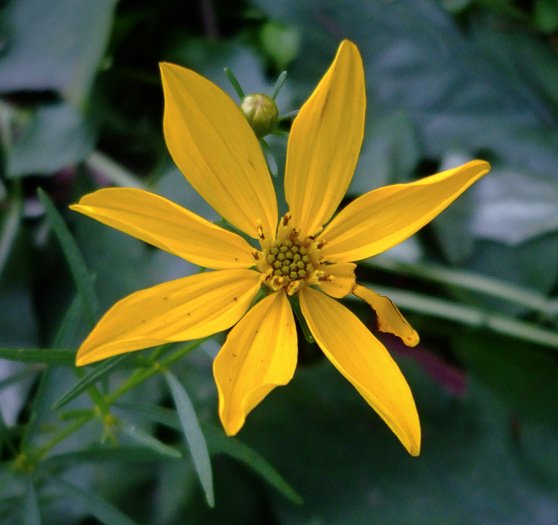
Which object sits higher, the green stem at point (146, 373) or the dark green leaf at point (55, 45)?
the dark green leaf at point (55, 45)

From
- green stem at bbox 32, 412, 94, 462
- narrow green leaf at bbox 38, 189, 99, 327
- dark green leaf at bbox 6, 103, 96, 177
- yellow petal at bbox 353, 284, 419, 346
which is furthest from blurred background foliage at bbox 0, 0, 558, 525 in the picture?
yellow petal at bbox 353, 284, 419, 346

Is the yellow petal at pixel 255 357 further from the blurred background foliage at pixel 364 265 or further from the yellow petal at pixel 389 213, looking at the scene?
the blurred background foliage at pixel 364 265

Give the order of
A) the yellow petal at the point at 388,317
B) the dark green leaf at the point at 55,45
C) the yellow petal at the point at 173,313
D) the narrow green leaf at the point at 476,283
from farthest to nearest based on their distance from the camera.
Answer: the narrow green leaf at the point at 476,283 < the dark green leaf at the point at 55,45 < the yellow petal at the point at 388,317 < the yellow petal at the point at 173,313

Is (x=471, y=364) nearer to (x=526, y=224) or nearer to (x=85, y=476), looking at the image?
(x=526, y=224)

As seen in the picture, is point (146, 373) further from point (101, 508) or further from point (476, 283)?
point (476, 283)

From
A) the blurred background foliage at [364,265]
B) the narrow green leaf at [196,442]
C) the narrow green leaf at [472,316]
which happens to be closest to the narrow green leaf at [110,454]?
the narrow green leaf at [196,442]

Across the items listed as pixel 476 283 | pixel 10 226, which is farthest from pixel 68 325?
pixel 476 283

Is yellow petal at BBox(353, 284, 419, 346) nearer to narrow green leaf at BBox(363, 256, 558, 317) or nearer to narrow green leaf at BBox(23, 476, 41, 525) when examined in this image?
narrow green leaf at BBox(23, 476, 41, 525)
